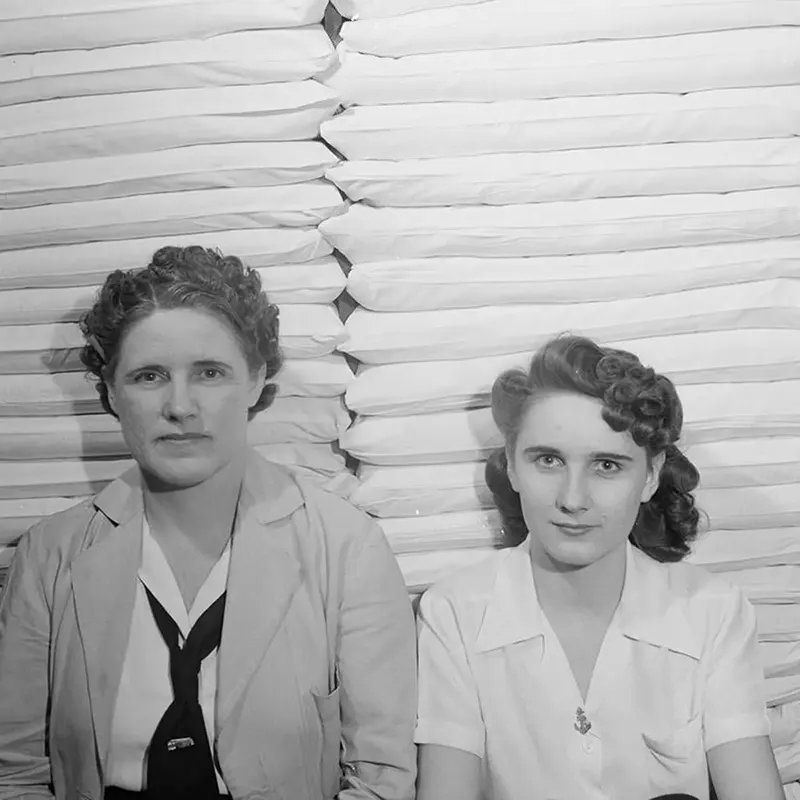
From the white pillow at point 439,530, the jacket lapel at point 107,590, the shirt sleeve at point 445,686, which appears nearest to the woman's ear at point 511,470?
the white pillow at point 439,530

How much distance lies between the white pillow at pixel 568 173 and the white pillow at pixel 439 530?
19.0 inches

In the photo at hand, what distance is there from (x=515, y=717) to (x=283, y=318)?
0.69 meters

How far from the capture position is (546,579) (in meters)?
1.63

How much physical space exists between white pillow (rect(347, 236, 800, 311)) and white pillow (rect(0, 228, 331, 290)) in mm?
105

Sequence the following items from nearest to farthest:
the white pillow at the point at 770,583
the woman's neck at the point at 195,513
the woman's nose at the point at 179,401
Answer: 1. the woman's nose at the point at 179,401
2. the woman's neck at the point at 195,513
3. the white pillow at the point at 770,583

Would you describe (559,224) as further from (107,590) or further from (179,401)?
(107,590)

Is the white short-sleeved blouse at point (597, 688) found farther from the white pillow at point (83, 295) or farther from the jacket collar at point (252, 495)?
the white pillow at point (83, 295)

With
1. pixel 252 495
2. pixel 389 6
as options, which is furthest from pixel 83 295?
pixel 389 6

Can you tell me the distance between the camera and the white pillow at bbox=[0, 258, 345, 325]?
1.61 metres

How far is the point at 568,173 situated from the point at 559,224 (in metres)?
0.07

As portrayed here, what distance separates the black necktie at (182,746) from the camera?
1524 mm

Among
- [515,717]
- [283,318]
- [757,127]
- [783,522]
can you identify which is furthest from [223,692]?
[757,127]

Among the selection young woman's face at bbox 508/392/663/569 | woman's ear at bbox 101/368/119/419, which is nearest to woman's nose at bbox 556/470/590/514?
young woman's face at bbox 508/392/663/569

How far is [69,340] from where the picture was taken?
5.33 ft
